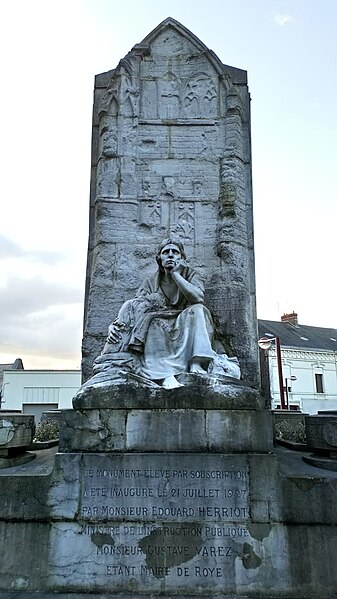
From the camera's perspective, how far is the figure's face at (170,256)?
5977mm

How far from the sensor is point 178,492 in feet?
13.8

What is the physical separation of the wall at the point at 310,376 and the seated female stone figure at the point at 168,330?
A: 26.2m

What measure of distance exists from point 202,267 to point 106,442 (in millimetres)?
3875

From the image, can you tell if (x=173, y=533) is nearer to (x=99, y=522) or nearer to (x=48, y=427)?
(x=99, y=522)

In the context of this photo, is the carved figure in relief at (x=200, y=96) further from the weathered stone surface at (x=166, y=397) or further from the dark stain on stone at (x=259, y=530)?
the dark stain on stone at (x=259, y=530)

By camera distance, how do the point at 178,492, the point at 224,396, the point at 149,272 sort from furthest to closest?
the point at 149,272 < the point at 224,396 < the point at 178,492

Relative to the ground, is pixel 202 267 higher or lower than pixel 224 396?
higher

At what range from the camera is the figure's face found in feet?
19.6

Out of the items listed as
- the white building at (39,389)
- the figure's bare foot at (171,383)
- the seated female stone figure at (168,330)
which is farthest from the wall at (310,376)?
the figure's bare foot at (171,383)

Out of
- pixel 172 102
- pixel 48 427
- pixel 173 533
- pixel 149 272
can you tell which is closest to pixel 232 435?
pixel 173 533

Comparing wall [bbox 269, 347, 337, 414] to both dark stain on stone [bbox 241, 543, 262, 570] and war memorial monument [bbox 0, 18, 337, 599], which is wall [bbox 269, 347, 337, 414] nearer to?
war memorial monument [bbox 0, 18, 337, 599]

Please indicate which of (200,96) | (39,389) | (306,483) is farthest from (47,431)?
(39,389)

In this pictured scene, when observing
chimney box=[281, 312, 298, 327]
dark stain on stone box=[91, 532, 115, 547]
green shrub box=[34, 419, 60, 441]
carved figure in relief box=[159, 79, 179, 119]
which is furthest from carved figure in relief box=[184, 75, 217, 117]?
chimney box=[281, 312, 298, 327]

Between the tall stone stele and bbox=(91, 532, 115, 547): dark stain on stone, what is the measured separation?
10.0 ft
